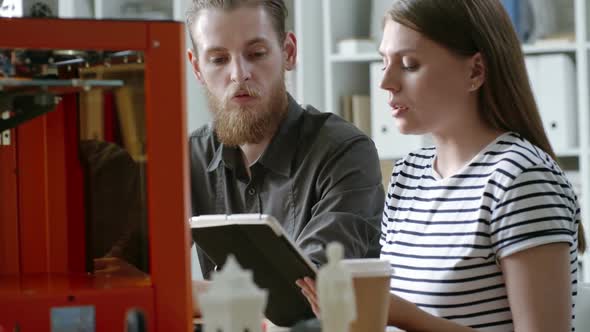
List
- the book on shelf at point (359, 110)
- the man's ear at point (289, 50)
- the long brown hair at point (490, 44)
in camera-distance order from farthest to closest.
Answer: the book on shelf at point (359, 110)
the man's ear at point (289, 50)
the long brown hair at point (490, 44)

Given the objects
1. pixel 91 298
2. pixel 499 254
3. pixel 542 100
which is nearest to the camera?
pixel 91 298

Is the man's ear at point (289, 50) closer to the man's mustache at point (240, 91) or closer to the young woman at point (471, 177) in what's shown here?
the man's mustache at point (240, 91)

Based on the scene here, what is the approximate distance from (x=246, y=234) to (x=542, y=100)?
2187 mm

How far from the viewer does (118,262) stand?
123cm

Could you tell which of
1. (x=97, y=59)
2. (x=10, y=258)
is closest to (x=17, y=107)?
(x=97, y=59)

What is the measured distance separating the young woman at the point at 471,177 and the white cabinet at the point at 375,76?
169cm

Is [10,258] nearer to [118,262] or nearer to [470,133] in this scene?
[118,262]

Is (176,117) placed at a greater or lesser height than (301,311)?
greater

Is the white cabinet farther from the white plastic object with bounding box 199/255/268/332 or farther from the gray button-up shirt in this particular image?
the white plastic object with bounding box 199/255/268/332

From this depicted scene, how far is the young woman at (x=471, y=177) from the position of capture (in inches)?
59.8

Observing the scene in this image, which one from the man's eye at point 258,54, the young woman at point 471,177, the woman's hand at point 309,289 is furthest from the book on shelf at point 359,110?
the woman's hand at point 309,289

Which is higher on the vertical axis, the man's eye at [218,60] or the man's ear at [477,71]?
the man's eye at [218,60]

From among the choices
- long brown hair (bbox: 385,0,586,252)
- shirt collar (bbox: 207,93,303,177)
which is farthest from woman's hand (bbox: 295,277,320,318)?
shirt collar (bbox: 207,93,303,177)

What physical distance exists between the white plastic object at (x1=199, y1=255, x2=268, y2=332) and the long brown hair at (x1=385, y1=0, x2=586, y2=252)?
0.86m
